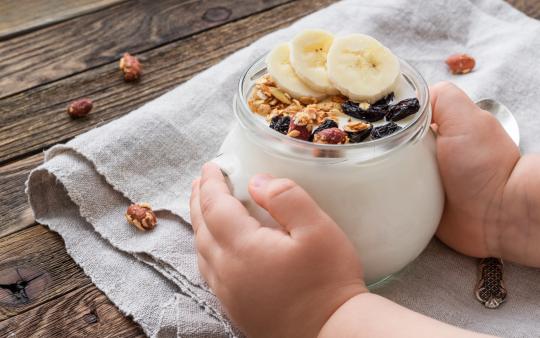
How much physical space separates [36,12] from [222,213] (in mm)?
966

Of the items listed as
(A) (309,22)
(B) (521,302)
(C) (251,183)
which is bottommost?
(B) (521,302)

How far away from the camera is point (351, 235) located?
2.79 feet

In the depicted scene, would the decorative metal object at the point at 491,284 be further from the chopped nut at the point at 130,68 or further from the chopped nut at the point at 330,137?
the chopped nut at the point at 130,68

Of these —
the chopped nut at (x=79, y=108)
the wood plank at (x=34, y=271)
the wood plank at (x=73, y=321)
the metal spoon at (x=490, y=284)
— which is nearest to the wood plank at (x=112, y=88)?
the chopped nut at (x=79, y=108)

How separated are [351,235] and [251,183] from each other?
0.14 meters

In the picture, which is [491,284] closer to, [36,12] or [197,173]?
[197,173]

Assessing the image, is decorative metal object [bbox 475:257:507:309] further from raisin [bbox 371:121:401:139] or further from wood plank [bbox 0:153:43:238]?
wood plank [bbox 0:153:43:238]

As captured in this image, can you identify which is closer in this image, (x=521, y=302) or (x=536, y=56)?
(x=521, y=302)

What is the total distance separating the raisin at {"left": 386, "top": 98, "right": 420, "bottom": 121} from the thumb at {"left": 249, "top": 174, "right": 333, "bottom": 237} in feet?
0.51

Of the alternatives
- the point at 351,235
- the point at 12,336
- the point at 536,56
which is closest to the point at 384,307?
the point at 351,235

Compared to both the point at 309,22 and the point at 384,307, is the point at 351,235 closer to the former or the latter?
the point at 384,307

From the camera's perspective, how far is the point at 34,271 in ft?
3.22

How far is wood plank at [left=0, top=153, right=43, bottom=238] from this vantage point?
1.05m

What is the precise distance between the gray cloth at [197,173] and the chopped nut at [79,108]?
126mm
